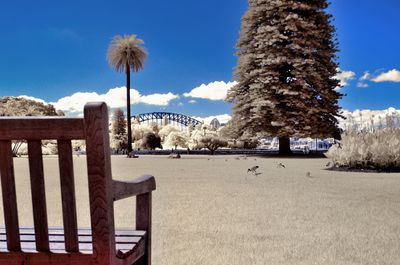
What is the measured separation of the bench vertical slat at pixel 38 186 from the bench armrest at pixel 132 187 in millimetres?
383

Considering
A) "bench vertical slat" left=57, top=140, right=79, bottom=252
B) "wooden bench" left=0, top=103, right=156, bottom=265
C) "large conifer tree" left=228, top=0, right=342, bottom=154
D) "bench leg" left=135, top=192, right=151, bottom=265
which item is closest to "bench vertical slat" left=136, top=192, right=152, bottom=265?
"bench leg" left=135, top=192, right=151, bottom=265

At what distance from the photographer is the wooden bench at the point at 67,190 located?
2234mm

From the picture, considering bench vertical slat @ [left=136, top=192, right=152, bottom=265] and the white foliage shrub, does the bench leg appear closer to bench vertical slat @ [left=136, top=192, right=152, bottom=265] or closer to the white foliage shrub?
bench vertical slat @ [left=136, top=192, right=152, bottom=265]

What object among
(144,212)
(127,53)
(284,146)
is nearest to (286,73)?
(284,146)

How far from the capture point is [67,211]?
2332 millimetres

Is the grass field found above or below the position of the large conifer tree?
below

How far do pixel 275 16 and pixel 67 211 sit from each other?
101 feet

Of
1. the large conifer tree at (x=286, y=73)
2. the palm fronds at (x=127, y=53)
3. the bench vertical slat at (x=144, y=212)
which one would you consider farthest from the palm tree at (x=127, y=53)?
the bench vertical slat at (x=144, y=212)

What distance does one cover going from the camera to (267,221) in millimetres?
6391

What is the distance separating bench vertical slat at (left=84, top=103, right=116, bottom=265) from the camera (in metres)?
2.20

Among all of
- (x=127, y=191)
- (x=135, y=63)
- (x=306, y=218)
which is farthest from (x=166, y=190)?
(x=135, y=63)

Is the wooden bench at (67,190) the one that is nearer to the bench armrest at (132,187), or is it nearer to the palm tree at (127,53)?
the bench armrest at (132,187)

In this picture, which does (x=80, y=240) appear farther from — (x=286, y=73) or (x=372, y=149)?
(x=286, y=73)

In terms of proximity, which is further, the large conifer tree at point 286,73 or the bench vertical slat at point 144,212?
the large conifer tree at point 286,73
